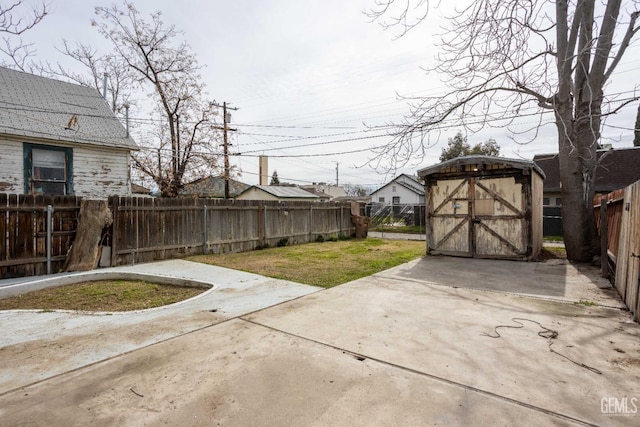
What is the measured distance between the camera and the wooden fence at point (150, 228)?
6180 millimetres

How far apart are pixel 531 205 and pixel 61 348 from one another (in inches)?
358

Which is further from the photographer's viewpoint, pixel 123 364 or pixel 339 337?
pixel 339 337

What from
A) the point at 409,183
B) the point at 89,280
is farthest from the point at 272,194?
the point at 89,280

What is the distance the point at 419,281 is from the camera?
595 cm

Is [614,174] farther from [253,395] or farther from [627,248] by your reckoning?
[253,395]

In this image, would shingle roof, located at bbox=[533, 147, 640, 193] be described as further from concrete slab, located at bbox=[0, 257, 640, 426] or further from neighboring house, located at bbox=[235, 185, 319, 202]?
neighboring house, located at bbox=[235, 185, 319, 202]

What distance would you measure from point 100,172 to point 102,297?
7.33 meters


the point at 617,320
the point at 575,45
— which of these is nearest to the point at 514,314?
the point at 617,320

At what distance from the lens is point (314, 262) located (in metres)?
8.27

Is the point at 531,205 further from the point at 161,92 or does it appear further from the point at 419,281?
the point at 161,92

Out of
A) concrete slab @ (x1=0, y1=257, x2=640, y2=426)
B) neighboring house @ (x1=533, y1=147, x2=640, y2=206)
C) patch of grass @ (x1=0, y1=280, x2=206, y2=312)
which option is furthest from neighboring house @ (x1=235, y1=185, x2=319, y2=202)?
concrete slab @ (x1=0, y1=257, x2=640, y2=426)

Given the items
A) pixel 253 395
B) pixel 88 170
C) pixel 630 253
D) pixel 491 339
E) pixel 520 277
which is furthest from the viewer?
pixel 88 170

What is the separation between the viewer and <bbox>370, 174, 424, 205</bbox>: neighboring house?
3372 cm

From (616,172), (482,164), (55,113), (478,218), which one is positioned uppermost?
(55,113)
